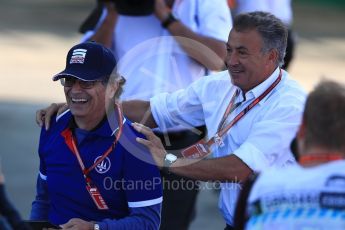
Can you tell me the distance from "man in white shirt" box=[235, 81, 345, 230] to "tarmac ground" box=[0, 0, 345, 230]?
84.1 inches

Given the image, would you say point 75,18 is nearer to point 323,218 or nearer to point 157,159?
point 157,159

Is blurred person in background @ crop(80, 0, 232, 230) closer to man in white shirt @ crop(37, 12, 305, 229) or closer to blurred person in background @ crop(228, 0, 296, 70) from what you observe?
blurred person in background @ crop(228, 0, 296, 70)

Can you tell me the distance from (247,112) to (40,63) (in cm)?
874

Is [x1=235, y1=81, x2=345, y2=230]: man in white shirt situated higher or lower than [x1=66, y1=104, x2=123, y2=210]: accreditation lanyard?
higher

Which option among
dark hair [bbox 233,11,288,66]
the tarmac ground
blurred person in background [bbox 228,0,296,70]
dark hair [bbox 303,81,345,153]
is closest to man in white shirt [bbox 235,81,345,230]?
dark hair [bbox 303,81,345,153]

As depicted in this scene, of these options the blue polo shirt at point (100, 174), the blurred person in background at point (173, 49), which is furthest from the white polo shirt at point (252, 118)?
the blurred person in background at point (173, 49)

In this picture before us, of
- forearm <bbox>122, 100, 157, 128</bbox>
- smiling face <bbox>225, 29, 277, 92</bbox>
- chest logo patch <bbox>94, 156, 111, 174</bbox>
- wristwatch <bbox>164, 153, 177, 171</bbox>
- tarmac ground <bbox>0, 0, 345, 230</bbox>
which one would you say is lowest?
tarmac ground <bbox>0, 0, 345, 230</bbox>

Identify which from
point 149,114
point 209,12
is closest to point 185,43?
point 209,12

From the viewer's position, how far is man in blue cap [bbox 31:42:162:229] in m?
4.53

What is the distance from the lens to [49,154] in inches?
187

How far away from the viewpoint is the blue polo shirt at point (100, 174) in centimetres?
453

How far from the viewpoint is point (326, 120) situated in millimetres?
3258

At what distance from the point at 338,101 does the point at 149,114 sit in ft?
7.48

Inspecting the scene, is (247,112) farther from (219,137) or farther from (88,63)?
(88,63)
